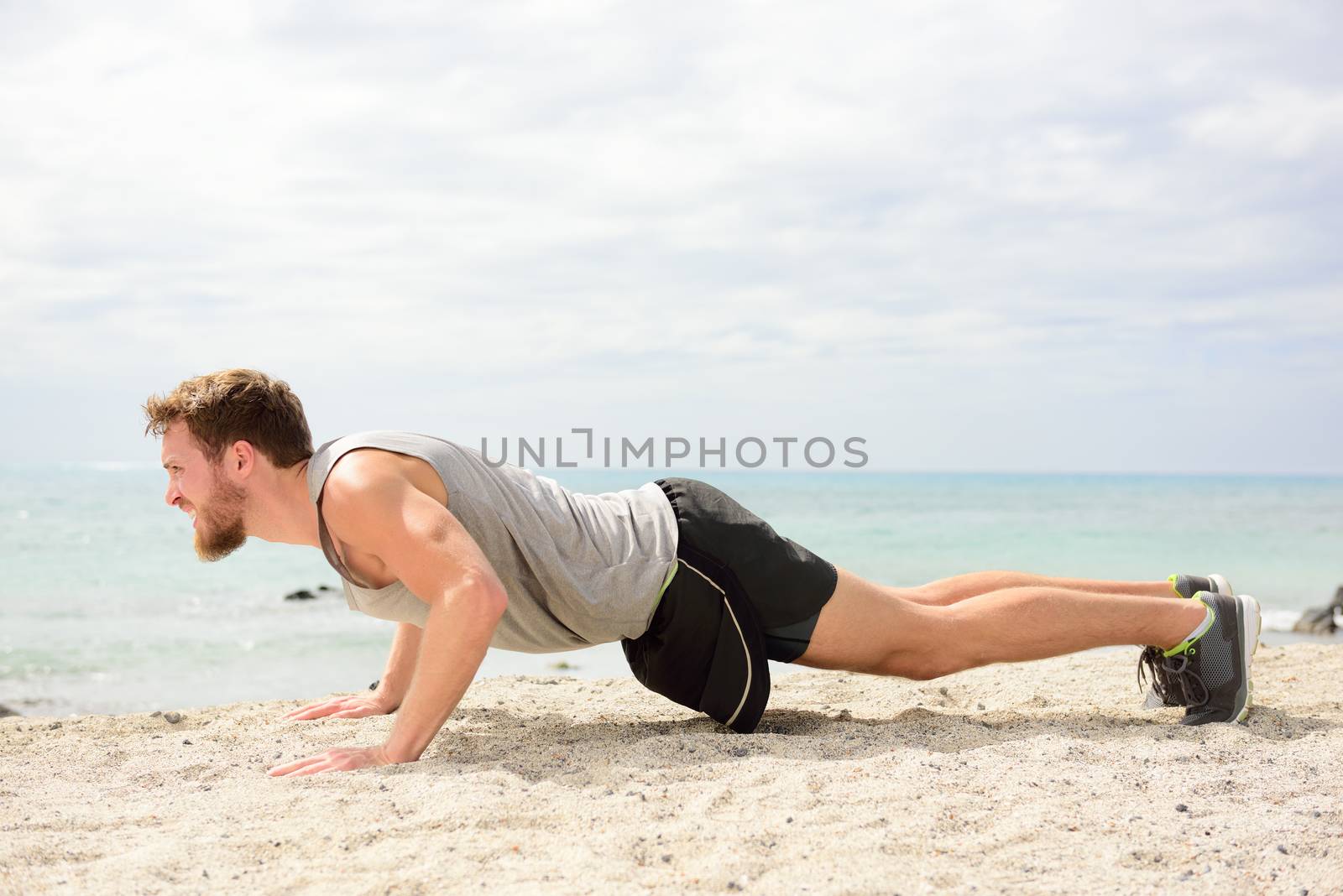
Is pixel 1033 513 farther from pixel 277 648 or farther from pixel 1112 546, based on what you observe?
pixel 277 648

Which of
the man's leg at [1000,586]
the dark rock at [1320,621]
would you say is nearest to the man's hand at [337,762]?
the man's leg at [1000,586]

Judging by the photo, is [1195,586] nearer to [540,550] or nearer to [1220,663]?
[1220,663]

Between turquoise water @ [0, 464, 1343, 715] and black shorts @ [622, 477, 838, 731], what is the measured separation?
2.97 meters

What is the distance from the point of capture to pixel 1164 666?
329 cm

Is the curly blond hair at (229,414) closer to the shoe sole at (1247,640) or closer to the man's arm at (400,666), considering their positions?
the man's arm at (400,666)

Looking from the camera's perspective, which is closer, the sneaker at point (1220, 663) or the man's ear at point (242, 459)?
the man's ear at point (242, 459)

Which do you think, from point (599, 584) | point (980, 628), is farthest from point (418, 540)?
point (980, 628)

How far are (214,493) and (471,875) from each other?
63.5 inches

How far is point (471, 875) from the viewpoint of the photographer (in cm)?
193

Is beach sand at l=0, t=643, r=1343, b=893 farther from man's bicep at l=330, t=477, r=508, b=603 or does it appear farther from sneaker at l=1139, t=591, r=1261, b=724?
man's bicep at l=330, t=477, r=508, b=603

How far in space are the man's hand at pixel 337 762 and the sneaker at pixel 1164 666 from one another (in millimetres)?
2608

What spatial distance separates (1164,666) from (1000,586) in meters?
0.60

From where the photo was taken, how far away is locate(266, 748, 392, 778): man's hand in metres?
2.62

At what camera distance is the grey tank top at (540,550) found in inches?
114
